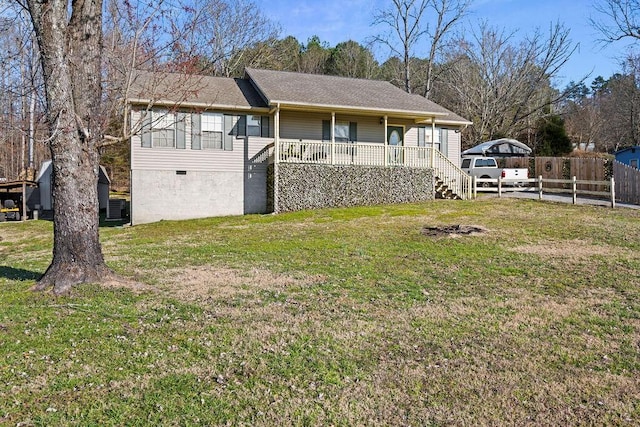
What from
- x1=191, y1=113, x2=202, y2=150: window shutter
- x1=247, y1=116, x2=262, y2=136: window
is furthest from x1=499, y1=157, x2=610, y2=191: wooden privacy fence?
x1=191, y1=113, x2=202, y2=150: window shutter

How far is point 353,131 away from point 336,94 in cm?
179

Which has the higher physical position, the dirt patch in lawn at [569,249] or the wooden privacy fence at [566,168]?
the wooden privacy fence at [566,168]

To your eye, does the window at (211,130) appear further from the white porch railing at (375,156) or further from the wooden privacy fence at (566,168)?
the wooden privacy fence at (566,168)

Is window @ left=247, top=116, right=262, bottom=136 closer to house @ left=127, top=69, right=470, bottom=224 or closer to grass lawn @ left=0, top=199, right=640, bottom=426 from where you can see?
house @ left=127, top=69, right=470, bottom=224

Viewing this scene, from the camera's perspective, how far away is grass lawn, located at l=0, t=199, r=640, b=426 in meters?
3.89

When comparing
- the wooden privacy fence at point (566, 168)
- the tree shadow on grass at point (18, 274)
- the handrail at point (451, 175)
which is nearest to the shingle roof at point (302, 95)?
the handrail at point (451, 175)

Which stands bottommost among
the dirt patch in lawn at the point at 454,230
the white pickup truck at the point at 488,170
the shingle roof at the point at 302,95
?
the dirt patch in lawn at the point at 454,230

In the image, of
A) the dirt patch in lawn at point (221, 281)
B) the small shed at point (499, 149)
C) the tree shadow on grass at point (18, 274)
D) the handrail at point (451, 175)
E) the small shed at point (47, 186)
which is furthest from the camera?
the small shed at point (499, 149)

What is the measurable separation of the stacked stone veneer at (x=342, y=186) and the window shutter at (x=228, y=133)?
1908mm

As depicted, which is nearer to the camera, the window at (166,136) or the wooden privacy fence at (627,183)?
the window at (166,136)

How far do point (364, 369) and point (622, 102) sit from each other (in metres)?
50.7

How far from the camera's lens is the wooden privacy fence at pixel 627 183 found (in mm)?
18422

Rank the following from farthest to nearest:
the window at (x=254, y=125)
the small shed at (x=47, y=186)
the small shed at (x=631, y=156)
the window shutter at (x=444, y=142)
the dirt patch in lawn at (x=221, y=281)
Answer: the small shed at (x=631, y=156)
the small shed at (x=47, y=186)
the window shutter at (x=444, y=142)
the window at (x=254, y=125)
the dirt patch in lawn at (x=221, y=281)

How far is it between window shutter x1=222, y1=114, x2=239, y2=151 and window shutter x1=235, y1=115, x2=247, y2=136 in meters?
0.23
